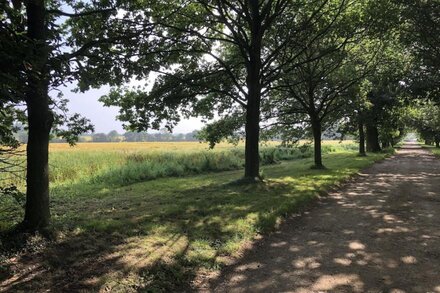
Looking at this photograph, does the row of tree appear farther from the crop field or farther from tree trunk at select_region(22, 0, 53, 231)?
the crop field

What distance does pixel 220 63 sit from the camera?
603 inches

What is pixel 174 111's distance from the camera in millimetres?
16469

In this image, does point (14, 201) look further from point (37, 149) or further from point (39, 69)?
point (39, 69)

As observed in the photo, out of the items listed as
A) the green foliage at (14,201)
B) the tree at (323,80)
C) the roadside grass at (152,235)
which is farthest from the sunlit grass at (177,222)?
the tree at (323,80)

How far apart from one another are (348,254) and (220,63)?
1043cm

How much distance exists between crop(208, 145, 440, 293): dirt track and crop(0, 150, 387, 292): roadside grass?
1.78ft

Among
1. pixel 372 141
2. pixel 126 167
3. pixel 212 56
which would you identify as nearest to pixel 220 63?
pixel 212 56

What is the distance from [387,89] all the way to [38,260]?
24007mm

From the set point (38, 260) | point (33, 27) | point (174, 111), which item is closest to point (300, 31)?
point (174, 111)

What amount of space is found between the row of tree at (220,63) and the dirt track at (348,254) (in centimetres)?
378

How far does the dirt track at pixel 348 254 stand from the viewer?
17.4ft

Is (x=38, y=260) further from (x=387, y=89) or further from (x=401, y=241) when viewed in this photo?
(x=387, y=89)

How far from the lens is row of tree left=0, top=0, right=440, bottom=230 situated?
6081mm

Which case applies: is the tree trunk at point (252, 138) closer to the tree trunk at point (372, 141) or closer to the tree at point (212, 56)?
the tree at point (212, 56)
